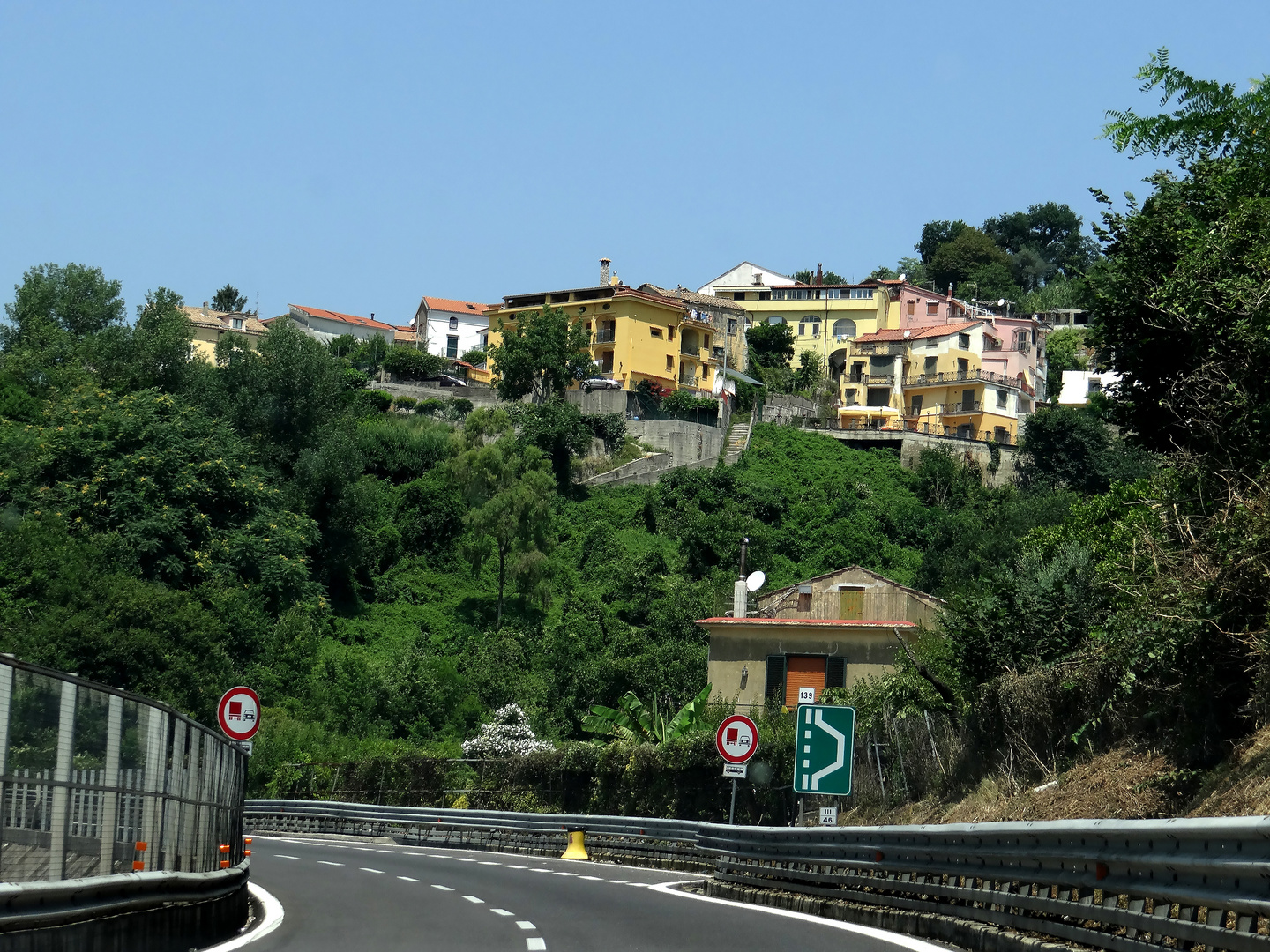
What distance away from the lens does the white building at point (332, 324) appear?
13775 cm

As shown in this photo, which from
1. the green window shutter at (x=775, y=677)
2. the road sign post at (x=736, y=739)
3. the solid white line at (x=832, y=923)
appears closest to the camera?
the solid white line at (x=832, y=923)

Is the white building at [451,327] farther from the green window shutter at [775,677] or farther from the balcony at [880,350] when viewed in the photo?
the green window shutter at [775,677]

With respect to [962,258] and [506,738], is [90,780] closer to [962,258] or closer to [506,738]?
[506,738]

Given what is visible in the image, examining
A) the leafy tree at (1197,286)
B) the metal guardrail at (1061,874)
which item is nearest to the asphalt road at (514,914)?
the metal guardrail at (1061,874)

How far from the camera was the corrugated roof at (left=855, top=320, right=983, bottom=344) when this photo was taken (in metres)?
113

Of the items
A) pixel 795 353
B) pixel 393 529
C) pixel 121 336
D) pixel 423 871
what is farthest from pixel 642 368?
pixel 423 871

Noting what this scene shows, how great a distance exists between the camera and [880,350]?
4611 inches

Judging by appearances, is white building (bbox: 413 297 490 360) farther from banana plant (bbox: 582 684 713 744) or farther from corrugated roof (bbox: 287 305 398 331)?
banana plant (bbox: 582 684 713 744)

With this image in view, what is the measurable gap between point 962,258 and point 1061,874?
16589 cm

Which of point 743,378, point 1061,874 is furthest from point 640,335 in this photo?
point 1061,874

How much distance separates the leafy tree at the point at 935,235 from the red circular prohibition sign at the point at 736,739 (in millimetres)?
166237

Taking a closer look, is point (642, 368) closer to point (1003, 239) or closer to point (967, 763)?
point (967, 763)

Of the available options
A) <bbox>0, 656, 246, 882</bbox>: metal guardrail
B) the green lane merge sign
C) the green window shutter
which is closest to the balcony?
the green window shutter

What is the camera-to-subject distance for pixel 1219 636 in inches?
640
